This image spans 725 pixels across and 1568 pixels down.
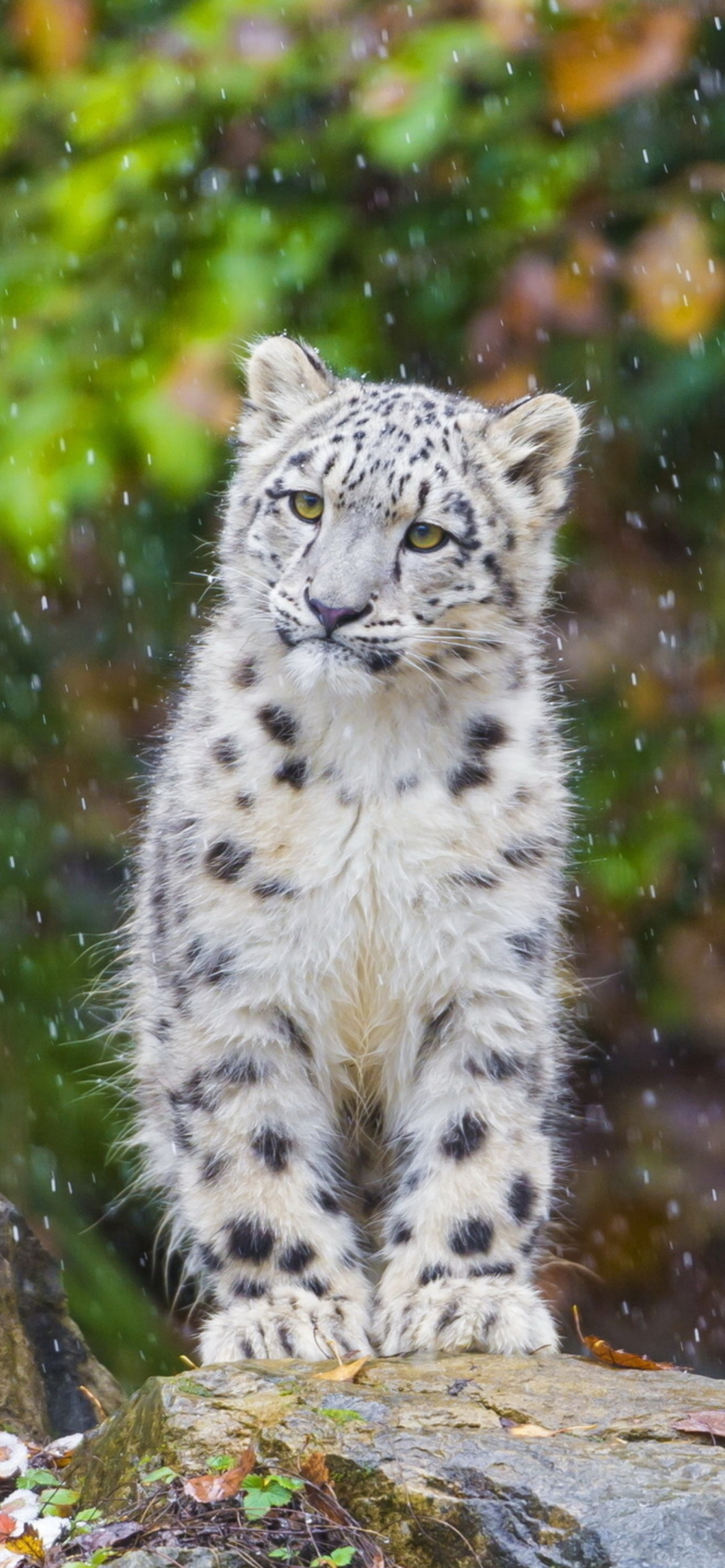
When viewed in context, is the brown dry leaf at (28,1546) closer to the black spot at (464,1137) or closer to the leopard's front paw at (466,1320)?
the leopard's front paw at (466,1320)

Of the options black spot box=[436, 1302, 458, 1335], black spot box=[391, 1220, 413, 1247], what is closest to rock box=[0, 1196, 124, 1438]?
black spot box=[391, 1220, 413, 1247]

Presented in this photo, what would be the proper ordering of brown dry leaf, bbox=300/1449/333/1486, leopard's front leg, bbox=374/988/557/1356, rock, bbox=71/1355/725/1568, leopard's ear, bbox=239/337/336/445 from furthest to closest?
1. leopard's ear, bbox=239/337/336/445
2. leopard's front leg, bbox=374/988/557/1356
3. brown dry leaf, bbox=300/1449/333/1486
4. rock, bbox=71/1355/725/1568

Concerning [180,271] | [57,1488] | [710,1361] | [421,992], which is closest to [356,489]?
[421,992]

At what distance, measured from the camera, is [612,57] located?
6070 mm

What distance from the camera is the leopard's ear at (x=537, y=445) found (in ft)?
17.0

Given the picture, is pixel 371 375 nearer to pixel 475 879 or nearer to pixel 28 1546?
pixel 475 879

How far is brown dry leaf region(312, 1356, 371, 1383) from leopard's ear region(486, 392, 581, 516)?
2.22 meters

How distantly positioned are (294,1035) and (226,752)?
0.73 m

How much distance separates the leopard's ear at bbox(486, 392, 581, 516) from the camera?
5.18 meters

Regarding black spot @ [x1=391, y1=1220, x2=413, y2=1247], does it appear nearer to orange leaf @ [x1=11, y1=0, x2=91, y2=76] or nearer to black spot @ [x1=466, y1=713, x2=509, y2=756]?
black spot @ [x1=466, y1=713, x2=509, y2=756]

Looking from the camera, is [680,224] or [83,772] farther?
[83,772]

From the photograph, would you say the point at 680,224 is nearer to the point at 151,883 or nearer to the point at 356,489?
the point at 356,489

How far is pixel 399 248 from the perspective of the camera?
6.67 meters

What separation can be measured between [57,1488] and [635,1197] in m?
3.67
